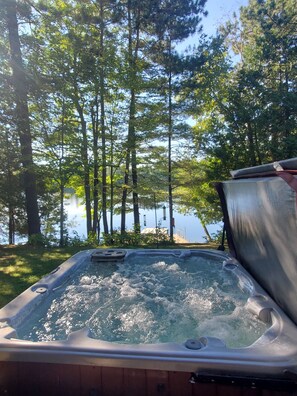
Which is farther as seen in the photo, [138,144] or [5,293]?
[138,144]

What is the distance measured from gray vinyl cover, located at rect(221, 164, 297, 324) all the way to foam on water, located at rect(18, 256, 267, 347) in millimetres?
265

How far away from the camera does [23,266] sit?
13.9 ft

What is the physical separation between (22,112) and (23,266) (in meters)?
3.73

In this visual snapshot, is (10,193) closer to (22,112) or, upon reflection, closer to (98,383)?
(22,112)

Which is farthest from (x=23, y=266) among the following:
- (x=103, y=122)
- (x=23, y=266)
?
(x=103, y=122)

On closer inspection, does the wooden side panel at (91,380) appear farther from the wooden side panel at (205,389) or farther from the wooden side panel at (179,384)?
the wooden side panel at (205,389)

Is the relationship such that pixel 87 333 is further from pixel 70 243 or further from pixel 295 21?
pixel 295 21

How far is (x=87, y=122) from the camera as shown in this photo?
25.0 ft

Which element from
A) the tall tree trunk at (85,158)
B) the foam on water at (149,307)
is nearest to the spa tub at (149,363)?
the foam on water at (149,307)

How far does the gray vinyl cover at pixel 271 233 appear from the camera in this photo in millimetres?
1526

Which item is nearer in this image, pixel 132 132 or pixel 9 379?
pixel 9 379

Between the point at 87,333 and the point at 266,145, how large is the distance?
7.67 m

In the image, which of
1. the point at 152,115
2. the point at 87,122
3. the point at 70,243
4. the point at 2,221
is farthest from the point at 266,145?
the point at 2,221

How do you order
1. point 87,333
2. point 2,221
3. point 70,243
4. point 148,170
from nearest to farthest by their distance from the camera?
point 87,333, point 70,243, point 148,170, point 2,221
